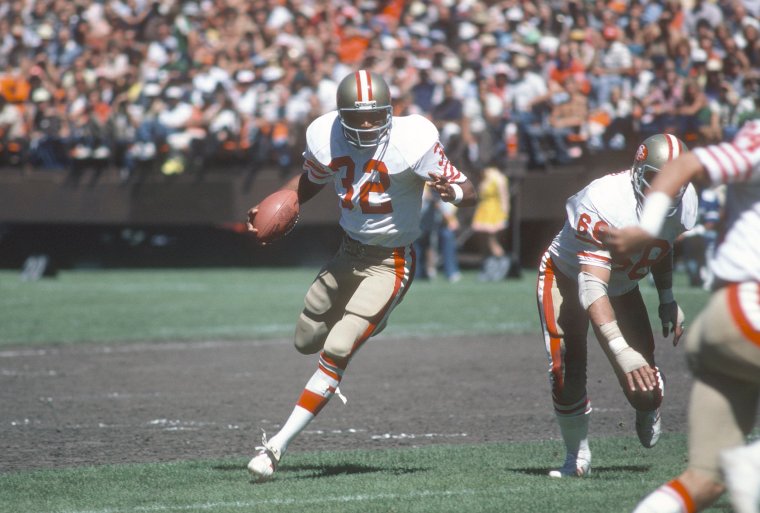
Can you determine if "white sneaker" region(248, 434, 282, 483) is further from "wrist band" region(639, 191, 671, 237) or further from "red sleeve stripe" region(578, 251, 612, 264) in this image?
"wrist band" region(639, 191, 671, 237)

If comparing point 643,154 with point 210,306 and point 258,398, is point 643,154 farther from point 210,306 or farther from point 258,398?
point 210,306

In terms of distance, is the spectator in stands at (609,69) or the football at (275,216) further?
the spectator in stands at (609,69)

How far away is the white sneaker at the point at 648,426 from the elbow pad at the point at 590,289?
2.36 feet

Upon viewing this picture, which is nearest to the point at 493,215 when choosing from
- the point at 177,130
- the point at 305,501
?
the point at 177,130

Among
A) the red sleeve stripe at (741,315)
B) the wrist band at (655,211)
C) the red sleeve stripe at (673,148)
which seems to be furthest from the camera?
the red sleeve stripe at (673,148)

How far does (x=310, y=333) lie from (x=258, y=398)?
237 cm

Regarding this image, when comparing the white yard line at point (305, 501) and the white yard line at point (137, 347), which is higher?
the white yard line at point (305, 501)

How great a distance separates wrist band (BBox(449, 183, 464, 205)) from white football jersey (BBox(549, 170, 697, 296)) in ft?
1.88

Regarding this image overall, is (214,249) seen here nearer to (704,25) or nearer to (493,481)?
(704,25)

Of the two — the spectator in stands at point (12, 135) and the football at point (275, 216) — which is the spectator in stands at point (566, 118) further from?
the football at point (275, 216)

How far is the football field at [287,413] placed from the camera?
18.1 feet

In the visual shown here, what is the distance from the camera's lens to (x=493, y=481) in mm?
5738

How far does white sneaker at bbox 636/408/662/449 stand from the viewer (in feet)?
20.1

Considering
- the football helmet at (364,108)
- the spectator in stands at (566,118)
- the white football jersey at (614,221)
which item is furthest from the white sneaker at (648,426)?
the spectator in stands at (566,118)
